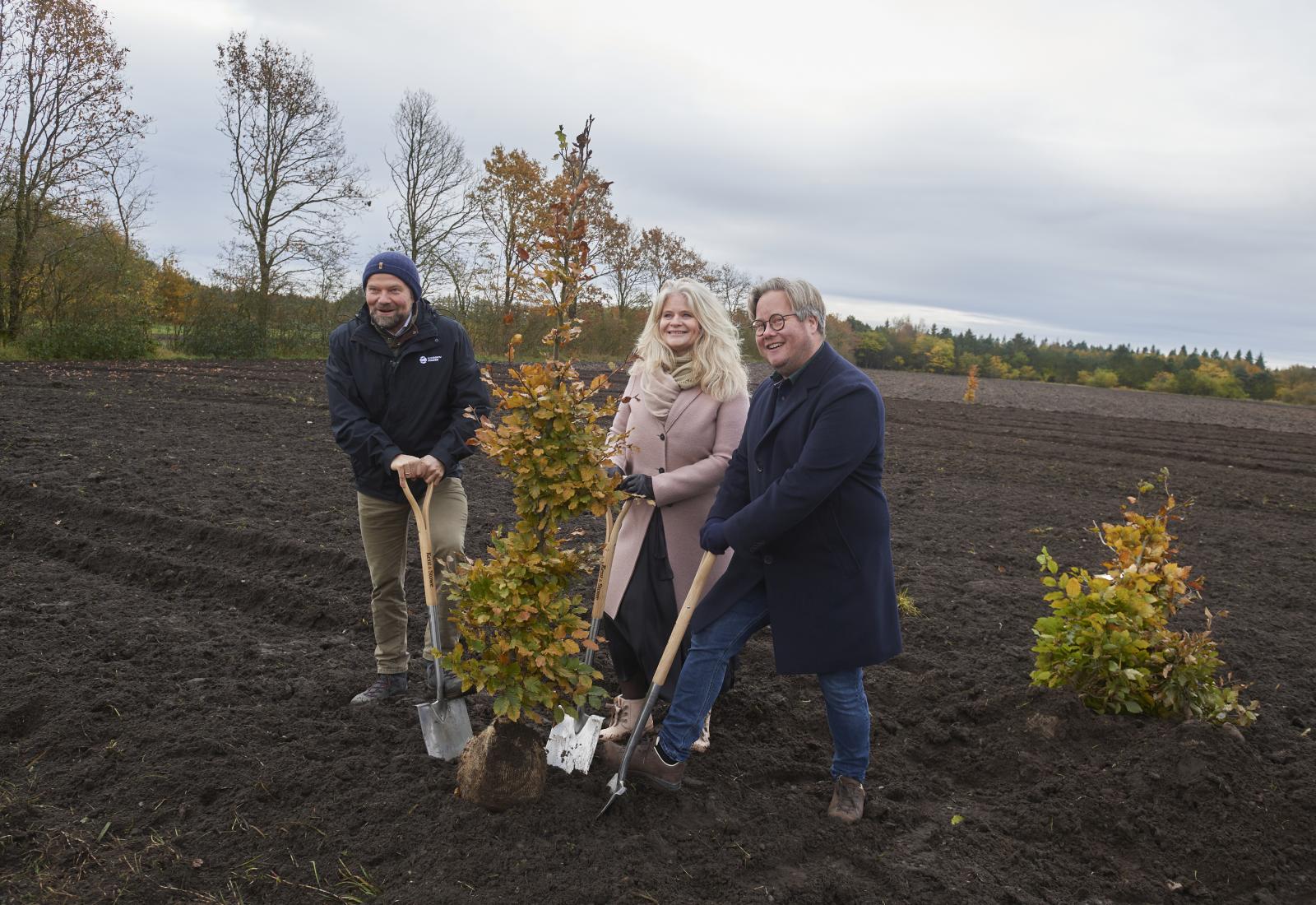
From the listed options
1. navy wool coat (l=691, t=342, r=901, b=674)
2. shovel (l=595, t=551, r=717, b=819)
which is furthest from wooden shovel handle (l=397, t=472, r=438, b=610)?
navy wool coat (l=691, t=342, r=901, b=674)

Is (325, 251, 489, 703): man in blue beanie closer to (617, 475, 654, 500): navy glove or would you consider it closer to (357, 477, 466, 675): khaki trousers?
(357, 477, 466, 675): khaki trousers

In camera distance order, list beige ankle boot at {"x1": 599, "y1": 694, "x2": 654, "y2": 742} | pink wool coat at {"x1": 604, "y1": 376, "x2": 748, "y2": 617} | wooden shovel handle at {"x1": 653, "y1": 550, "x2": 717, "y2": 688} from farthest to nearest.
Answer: beige ankle boot at {"x1": 599, "y1": 694, "x2": 654, "y2": 742}, pink wool coat at {"x1": 604, "y1": 376, "x2": 748, "y2": 617}, wooden shovel handle at {"x1": 653, "y1": 550, "x2": 717, "y2": 688}

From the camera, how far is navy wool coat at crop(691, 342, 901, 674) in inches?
119

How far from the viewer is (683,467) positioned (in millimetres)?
3719

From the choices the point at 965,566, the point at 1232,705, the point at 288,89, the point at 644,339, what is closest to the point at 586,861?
the point at 644,339

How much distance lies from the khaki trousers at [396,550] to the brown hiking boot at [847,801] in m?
1.91

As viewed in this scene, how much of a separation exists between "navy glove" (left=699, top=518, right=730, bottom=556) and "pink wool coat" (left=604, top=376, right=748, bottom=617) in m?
0.38

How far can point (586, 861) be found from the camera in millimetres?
3072

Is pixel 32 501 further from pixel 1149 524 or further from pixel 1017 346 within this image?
pixel 1017 346

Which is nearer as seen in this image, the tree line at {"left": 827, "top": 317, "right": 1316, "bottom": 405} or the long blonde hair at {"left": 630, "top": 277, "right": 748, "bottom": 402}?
the long blonde hair at {"left": 630, "top": 277, "right": 748, "bottom": 402}

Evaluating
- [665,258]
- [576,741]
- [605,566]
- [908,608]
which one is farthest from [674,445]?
[665,258]

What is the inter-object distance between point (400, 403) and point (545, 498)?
A: 132cm

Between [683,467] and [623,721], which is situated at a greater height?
[683,467]

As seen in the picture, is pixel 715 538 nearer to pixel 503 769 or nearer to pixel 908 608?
pixel 503 769
